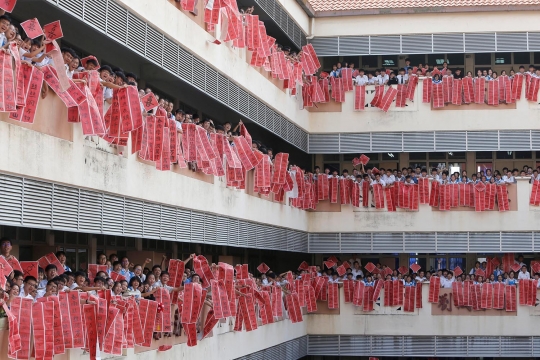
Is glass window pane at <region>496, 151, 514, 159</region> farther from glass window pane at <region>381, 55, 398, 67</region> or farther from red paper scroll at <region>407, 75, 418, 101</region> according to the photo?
red paper scroll at <region>407, 75, 418, 101</region>

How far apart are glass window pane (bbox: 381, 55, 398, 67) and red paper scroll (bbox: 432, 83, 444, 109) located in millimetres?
3356

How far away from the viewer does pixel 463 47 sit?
94.3 feet

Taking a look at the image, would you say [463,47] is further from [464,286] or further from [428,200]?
[464,286]

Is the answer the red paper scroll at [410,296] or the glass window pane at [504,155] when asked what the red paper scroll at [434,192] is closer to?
the red paper scroll at [410,296]

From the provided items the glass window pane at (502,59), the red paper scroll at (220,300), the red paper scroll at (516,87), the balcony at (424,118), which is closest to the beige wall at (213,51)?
the balcony at (424,118)

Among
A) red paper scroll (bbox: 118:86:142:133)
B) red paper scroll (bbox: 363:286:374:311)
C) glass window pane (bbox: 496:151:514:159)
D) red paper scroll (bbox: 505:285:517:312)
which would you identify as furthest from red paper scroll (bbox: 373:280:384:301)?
red paper scroll (bbox: 118:86:142:133)

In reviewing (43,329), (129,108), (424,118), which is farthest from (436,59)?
(43,329)

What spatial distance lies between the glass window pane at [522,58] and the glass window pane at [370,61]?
13.6 feet

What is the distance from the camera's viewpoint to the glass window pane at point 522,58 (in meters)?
30.6

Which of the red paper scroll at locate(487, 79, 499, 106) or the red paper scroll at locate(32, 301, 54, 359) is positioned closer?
the red paper scroll at locate(32, 301, 54, 359)

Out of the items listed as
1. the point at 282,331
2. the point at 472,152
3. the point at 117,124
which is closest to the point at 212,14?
the point at 117,124

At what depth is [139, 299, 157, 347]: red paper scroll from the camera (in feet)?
48.6

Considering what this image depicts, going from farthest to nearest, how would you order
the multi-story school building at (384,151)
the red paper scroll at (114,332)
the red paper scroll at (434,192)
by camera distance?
the red paper scroll at (434,192) < the multi-story school building at (384,151) < the red paper scroll at (114,332)

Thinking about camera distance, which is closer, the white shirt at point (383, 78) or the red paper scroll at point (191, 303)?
the red paper scroll at point (191, 303)
